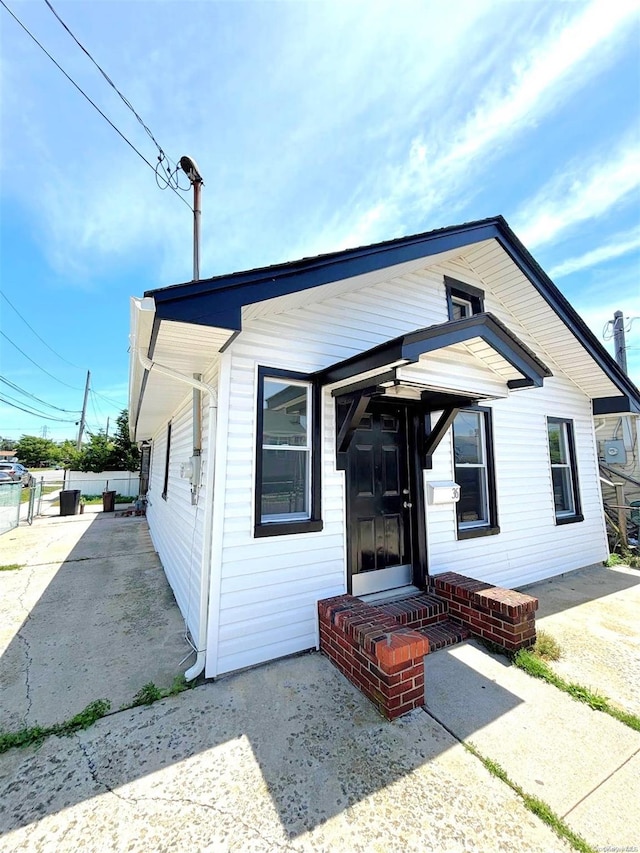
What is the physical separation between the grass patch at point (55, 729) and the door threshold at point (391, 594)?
7.60ft

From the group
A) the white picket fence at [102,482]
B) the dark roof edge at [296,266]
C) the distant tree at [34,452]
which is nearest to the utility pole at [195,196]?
the dark roof edge at [296,266]

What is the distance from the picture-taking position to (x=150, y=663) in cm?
304

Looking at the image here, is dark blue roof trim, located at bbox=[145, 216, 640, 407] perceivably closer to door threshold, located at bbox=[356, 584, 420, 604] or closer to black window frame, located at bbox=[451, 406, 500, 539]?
black window frame, located at bbox=[451, 406, 500, 539]

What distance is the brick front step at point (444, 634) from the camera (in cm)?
322

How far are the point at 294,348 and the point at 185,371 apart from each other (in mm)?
1136

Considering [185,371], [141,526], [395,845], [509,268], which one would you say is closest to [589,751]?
[395,845]

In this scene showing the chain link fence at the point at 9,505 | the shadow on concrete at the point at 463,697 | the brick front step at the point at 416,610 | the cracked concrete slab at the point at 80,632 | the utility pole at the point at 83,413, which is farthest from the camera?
the utility pole at the point at 83,413

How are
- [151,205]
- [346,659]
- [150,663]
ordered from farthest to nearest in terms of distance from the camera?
[151,205], [150,663], [346,659]

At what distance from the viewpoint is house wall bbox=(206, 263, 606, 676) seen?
2941 millimetres

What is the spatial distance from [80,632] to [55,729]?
1.59m

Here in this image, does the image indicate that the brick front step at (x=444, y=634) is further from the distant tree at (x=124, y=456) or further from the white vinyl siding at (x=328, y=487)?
the distant tree at (x=124, y=456)

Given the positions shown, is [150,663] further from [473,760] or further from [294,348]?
[294,348]

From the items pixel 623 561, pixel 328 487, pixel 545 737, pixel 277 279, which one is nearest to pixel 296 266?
pixel 277 279

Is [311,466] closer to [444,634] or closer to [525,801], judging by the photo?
[444,634]
